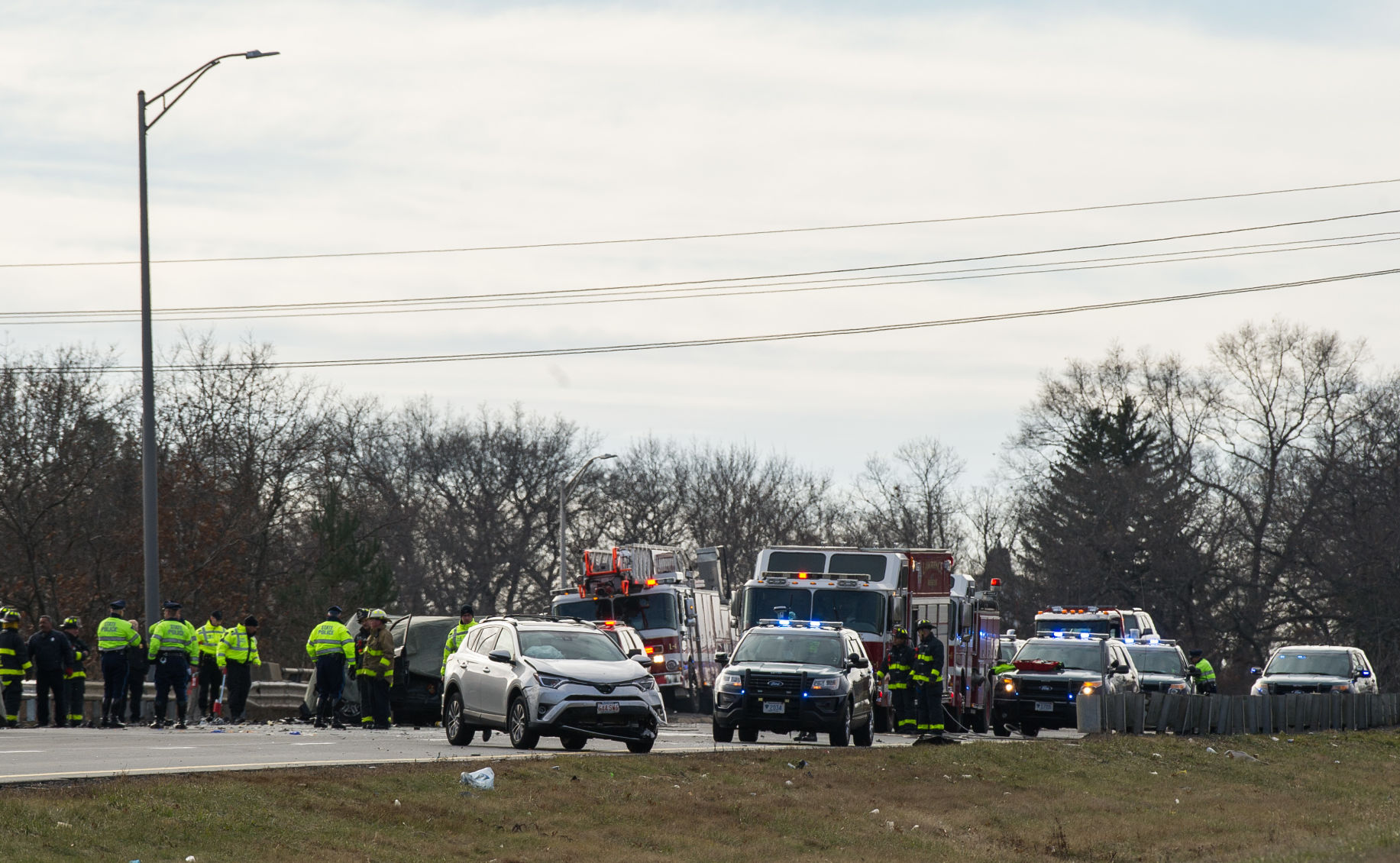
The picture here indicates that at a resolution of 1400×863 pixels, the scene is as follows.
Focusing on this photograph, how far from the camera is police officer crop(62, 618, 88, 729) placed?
25.8m

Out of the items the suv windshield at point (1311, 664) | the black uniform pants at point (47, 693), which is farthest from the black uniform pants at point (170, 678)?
the suv windshield at point (1311, 664)

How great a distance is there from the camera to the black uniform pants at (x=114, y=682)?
974 inches

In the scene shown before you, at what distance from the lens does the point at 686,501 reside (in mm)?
90875

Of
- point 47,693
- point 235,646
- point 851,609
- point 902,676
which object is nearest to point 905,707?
point 902,676

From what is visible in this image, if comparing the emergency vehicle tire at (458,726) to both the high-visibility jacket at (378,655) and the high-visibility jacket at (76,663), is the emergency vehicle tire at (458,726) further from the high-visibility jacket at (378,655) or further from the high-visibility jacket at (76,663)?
the high-visibility jacket at (76,663)

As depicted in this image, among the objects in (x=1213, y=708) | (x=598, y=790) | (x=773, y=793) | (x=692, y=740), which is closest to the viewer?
(x=598, y=790)

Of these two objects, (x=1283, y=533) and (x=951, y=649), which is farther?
(x=1283, y=533)

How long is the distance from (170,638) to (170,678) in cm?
65

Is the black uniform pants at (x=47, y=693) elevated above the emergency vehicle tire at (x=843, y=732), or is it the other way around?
the black uniform pants at (x=47, y=693)

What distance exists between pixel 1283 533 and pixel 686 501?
1294 inches

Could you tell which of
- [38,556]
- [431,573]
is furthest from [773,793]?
[431,573]

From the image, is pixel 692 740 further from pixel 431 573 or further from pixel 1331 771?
pixel 431 573

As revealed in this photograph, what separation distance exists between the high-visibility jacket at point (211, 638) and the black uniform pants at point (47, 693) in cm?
207

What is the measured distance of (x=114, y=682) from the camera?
24.8 m
